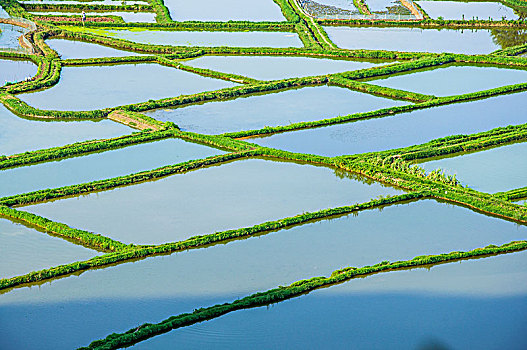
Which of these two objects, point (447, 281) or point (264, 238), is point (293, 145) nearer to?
point (264, 238)

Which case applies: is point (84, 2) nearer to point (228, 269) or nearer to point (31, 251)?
point (31, 251)

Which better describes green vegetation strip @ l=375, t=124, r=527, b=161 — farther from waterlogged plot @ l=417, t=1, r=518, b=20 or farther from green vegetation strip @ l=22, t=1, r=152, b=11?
green vegetation strip @ l=22, t=1, r=152, b=11

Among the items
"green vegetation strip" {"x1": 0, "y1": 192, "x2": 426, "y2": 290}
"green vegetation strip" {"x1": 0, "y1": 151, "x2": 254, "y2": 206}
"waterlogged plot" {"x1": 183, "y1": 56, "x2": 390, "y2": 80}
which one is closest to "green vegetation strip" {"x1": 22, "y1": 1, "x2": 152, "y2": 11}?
"waterlogged plot" {"x1": 183, "y1": 56, "x2": 390, "y2": 80}

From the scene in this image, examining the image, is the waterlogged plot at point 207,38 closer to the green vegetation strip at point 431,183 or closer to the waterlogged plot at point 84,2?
the waterlogged plot at point 84,2

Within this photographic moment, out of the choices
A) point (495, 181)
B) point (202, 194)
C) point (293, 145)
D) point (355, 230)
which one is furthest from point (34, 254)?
point (495, 181)

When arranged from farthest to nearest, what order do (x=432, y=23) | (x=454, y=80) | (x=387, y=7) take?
(x=387, y=7), (x=432, y=23), (x=454, y=80)

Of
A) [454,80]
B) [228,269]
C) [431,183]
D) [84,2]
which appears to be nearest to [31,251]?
[228,269]

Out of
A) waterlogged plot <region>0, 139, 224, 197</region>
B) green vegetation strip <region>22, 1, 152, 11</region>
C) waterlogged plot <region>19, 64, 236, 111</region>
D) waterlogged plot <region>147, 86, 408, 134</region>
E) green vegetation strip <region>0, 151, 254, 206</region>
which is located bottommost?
green vegetation strip <region>0, 151, 254, 206</region>
